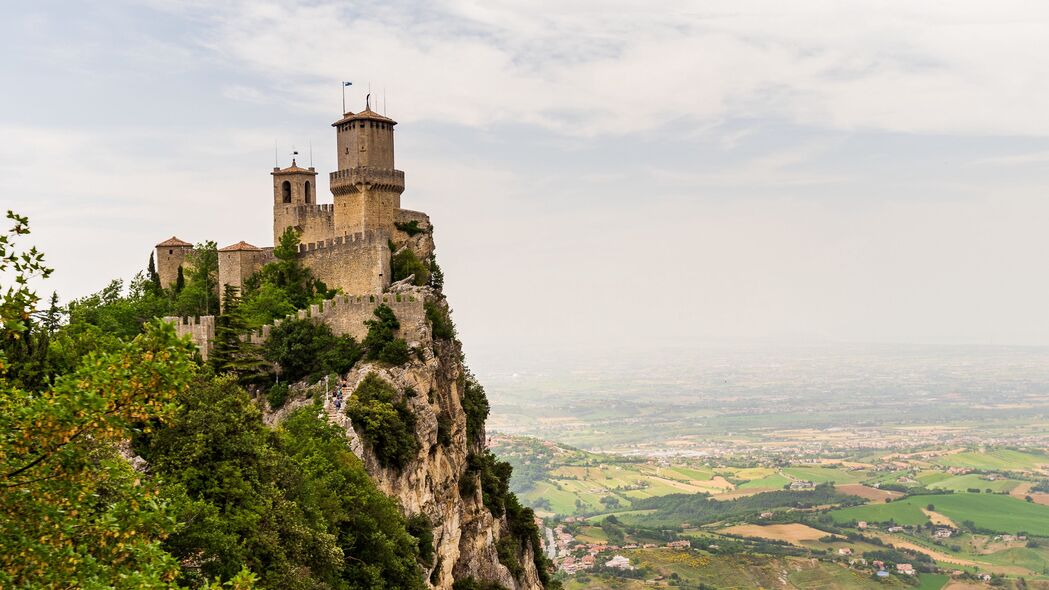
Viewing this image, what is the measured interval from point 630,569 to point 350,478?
92.9 m

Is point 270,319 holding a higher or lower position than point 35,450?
higher

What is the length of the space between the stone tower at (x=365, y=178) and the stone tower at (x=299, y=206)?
1040 mm

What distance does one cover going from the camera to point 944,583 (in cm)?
12288

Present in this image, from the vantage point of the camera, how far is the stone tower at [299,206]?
5425 cm

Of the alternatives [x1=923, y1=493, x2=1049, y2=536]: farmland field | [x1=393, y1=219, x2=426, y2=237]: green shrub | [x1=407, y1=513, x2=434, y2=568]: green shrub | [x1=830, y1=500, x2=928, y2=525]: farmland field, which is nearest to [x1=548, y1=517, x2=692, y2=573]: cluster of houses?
[x1=830, y1=500, x2=928, y2=525]: farmland field

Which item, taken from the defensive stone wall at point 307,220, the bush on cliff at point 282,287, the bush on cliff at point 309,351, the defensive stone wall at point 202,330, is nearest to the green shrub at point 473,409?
the bush on cliff at point 282,287

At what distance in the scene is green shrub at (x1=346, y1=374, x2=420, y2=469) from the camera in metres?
39.9

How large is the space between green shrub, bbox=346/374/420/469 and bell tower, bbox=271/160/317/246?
50.8ft

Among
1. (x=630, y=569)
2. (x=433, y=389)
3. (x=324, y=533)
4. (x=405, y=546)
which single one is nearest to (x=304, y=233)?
(x=433, y=389)

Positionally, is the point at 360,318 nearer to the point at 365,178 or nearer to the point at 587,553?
the point at 365,178

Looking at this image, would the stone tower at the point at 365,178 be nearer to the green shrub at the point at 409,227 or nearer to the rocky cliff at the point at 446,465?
the green shrub at the point at 409,227

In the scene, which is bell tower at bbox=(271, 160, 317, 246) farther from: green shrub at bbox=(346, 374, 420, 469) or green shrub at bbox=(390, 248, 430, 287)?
green shrub at bbox=(346, 374, 420, 469)

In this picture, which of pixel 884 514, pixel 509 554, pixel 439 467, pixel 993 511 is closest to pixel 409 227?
pixel 439 467

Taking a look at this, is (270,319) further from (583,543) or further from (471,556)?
(583,543)
